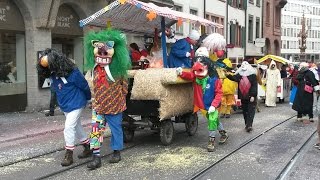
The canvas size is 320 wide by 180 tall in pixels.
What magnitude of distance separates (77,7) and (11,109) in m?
4.55

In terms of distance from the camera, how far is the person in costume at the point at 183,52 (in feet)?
30.8

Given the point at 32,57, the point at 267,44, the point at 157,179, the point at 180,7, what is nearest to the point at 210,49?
the point at 157,179

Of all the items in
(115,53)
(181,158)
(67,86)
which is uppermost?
(115,53)

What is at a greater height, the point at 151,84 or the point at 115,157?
the point at 151,84

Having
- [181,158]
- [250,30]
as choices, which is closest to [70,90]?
[181,158]

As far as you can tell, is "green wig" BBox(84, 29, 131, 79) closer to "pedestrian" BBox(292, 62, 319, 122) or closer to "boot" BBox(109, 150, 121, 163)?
"boot" BBox(109, 150, 121, 163)

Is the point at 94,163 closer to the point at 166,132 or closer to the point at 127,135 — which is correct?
the point at 166,132

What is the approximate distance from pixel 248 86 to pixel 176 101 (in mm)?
2730

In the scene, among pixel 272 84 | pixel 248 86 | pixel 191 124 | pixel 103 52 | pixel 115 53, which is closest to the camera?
pixel 103 52

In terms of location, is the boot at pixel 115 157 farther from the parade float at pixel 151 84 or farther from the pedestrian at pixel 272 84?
the pedestrian at pixel 272 84

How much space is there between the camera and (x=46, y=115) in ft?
44.9

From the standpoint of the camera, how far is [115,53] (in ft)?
24.1

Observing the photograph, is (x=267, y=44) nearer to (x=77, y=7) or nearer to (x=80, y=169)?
(x=77, y=7)

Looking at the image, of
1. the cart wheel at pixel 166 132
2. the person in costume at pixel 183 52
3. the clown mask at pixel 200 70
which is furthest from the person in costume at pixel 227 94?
the clown mask at pixel 200 70
